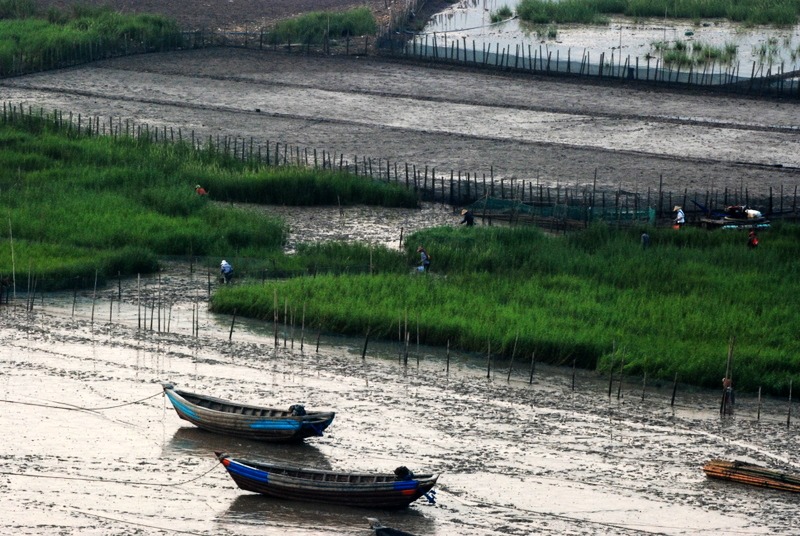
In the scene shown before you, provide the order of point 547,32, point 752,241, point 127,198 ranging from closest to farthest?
point 752,241, point 127,198, point 547,32

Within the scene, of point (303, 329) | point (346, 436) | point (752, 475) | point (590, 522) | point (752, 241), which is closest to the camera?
point (590, 522)

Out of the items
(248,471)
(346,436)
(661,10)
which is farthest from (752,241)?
(661,10)

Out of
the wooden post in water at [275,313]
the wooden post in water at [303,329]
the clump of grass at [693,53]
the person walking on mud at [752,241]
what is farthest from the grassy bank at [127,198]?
the clump of grass at [693,53]

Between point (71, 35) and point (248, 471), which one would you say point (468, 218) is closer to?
point (248, 471)

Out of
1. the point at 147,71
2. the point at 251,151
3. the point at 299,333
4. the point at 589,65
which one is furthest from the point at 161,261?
the point at 589,65

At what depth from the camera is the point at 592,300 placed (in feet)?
93.7

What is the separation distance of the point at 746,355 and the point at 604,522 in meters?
6.54

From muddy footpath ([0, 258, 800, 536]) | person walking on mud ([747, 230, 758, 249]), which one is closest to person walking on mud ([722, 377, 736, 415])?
muddy footpath ([0, 258, 800, 536])

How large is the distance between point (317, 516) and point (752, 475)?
5991mm

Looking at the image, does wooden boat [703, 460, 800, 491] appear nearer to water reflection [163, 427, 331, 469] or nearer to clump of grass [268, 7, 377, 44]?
water reflection [163, 427, 331, 469]

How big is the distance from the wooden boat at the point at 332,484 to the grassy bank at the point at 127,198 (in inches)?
416

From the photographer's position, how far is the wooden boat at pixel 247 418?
22.1 meters

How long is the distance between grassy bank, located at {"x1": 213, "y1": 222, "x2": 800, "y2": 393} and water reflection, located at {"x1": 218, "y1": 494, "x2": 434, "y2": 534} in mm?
6547

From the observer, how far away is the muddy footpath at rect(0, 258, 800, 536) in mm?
20188
